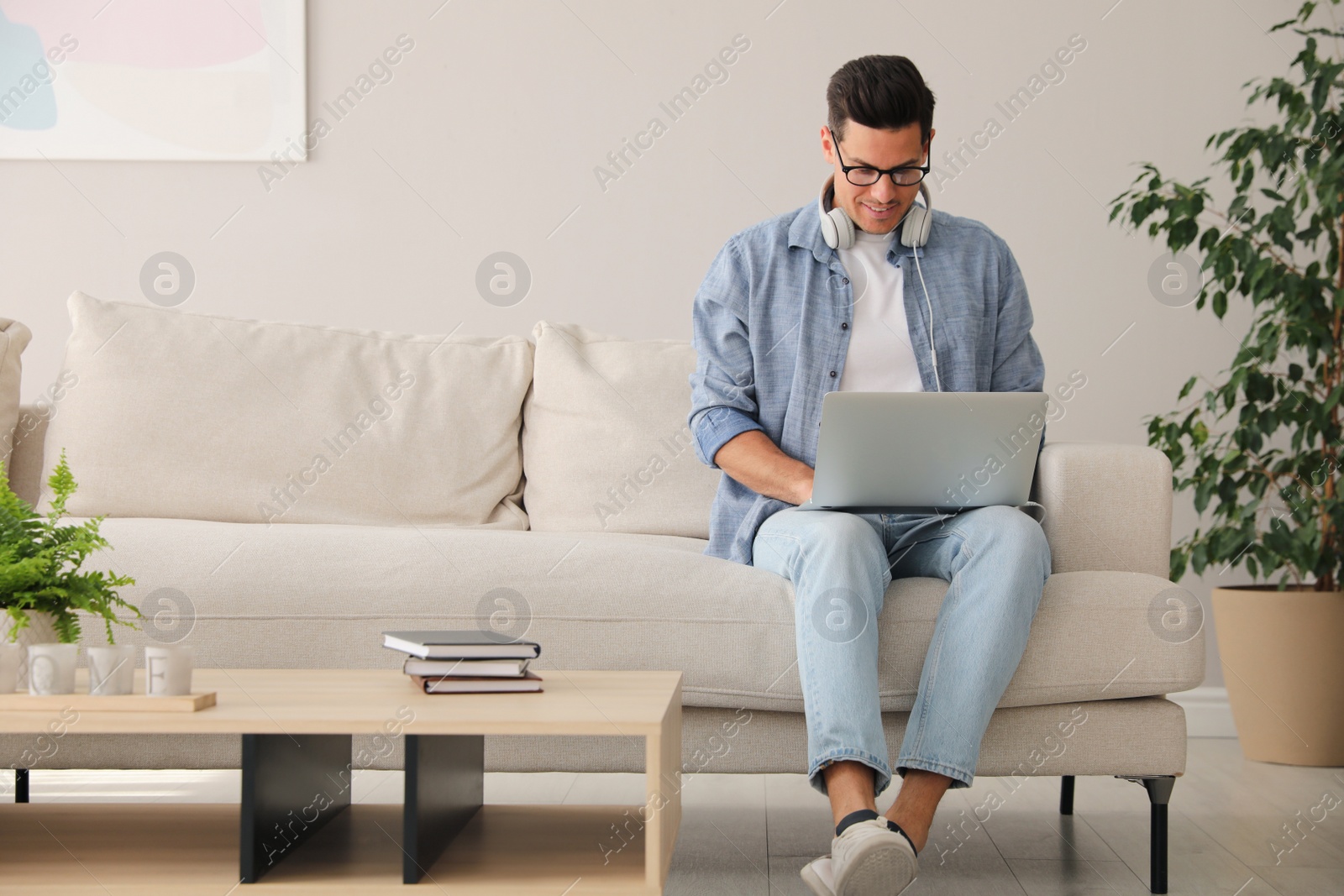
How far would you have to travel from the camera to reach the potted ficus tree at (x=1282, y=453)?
243 cm

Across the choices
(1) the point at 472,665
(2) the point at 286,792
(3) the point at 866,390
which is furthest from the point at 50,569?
(3) the point at 866,390

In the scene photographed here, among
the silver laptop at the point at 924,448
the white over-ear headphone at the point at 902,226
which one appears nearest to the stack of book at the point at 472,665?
the silver laptop at the point at 924,448

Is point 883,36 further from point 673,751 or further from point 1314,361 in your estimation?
point 673,751

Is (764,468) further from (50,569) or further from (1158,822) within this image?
(50,569)

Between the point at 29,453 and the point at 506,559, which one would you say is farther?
the point at 29,453

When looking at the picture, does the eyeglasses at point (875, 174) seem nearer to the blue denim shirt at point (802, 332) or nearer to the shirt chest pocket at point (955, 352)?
the blue denim shirt at point (802, 332)

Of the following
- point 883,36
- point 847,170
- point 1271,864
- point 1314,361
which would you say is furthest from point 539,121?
point 1271,864

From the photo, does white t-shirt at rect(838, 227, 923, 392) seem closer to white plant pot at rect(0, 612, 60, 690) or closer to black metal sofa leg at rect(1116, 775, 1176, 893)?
black metal sofa leg at rect(1116, 775, 1176, 893)

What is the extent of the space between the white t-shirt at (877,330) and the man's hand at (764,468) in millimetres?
164

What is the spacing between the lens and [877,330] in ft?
6.00

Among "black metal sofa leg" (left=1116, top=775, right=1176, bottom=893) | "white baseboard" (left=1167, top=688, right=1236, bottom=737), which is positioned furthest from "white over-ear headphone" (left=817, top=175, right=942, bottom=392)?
"white baseboard" (left=1167, top=688, right=1236, bottom=737)

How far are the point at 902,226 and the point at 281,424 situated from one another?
45.8 inches

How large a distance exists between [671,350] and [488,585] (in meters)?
0.86

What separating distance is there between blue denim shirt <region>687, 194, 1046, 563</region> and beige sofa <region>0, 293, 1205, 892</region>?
0.62 feet
